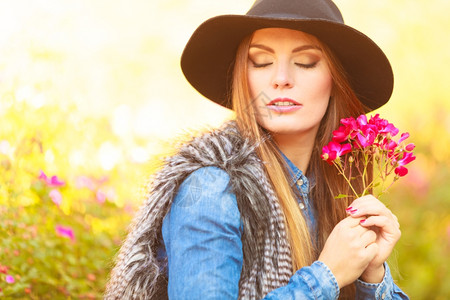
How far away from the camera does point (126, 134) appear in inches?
212

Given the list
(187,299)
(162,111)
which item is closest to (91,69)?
(162,111)

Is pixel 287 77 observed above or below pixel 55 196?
above

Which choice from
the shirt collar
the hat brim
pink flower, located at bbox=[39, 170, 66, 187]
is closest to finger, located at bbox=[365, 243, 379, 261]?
the shirt collar

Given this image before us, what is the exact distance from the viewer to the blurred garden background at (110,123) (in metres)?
3.31

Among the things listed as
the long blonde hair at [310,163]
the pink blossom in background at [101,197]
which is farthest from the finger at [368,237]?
the pink blossom in background at [101,197]

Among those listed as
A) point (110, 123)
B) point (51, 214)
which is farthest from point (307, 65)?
point (110, 123)

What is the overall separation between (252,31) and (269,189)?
67cm

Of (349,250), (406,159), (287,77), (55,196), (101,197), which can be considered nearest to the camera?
(349,250)

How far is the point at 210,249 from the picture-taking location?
73.7 inches

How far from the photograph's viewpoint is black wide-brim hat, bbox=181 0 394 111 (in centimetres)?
227

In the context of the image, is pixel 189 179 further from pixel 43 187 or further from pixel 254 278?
pixel 43 187

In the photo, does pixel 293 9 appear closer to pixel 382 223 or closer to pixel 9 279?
pixel 382 223

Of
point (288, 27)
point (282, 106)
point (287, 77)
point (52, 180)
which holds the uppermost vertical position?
point (288, 27)

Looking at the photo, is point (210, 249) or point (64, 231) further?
point (64, 231)
